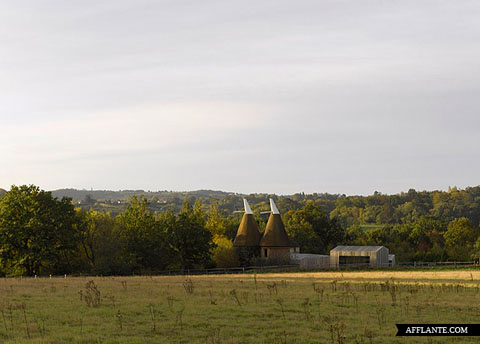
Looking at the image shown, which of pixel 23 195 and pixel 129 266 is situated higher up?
pixel 23 195

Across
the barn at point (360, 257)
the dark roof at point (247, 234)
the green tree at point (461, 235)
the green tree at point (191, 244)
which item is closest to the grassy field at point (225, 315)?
the green tree at point (191, 244)

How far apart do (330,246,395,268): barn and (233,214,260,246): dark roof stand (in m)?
10.9

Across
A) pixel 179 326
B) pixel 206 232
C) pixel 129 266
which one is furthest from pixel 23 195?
pixel 179 326

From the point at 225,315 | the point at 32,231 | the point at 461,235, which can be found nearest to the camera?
the point at 225,315

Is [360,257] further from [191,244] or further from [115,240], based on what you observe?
[115,240]

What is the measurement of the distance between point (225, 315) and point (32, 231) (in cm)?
4267

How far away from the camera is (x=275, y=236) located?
76438 millimetres

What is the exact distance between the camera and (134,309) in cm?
2320

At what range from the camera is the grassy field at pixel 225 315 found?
1750 cm

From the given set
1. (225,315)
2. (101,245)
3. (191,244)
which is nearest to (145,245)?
(101,245)

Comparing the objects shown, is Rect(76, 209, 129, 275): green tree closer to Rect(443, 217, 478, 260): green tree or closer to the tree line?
the tree line

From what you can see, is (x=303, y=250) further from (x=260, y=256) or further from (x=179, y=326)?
(x=179, y=326)

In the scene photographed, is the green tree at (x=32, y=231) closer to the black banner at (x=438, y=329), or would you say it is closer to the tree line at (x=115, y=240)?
the tree line at (x=115, y=240)

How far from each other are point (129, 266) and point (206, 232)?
1209 centimetres
